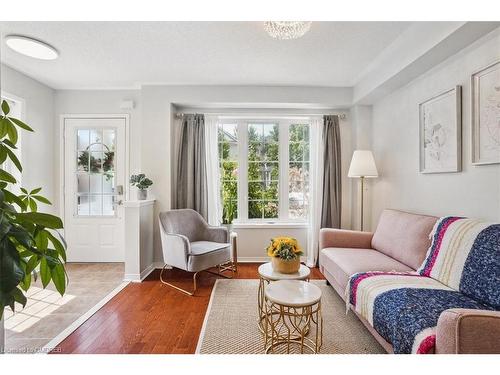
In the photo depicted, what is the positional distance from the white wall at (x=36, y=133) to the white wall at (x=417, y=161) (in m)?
4.46

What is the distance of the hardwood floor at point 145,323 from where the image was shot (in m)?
1.90

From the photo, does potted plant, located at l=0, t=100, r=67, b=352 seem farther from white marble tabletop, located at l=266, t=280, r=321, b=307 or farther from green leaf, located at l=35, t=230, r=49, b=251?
white marble tabletop, located at l=266, t=280, r=321, b=307

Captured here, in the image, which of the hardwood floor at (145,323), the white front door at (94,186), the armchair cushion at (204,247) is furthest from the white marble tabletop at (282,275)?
the white front door at (94,186)

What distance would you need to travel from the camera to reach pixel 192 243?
131 inches

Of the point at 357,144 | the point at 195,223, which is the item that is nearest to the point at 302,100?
the point at 357,144

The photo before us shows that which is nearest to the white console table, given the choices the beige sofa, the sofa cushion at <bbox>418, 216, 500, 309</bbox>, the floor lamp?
the beige sofa

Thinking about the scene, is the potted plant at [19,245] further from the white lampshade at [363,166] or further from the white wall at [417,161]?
the white lampshade at [363,166]

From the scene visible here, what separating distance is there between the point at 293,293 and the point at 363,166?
206 cm

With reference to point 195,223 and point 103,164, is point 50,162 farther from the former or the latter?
point 195,223

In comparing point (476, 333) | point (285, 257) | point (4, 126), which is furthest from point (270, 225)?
point (4, 126)

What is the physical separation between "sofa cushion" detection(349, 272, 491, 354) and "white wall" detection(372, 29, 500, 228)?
747mm

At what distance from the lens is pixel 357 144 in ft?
12.3
